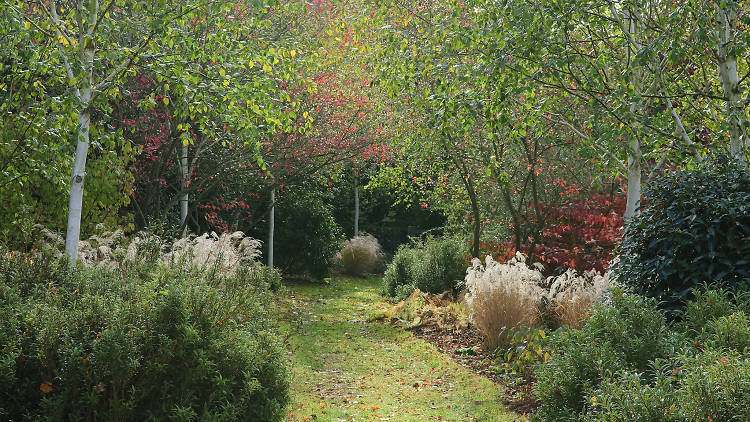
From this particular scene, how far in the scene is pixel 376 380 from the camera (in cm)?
715

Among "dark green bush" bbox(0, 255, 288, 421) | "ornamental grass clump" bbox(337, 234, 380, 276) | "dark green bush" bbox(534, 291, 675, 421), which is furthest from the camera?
"ornamental grass clump" bbox(337, 234, 380, 276)

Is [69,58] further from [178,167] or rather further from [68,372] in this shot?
[178,167]

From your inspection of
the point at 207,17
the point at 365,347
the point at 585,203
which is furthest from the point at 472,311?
the point at 207,17

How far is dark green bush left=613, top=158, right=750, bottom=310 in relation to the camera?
15.7 feet

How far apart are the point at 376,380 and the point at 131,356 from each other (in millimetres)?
3815

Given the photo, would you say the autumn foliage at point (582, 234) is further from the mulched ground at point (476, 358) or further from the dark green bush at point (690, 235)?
the dark green bush at point (690, 235)

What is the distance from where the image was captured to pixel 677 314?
4.75 m

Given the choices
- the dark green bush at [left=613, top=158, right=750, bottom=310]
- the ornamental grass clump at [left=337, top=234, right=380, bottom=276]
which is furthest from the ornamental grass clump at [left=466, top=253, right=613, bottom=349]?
the ornamental grass clump at [left=337, top=234, right=380, bottom=276]

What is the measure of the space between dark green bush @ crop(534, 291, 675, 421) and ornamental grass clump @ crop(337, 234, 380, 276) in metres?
13.8

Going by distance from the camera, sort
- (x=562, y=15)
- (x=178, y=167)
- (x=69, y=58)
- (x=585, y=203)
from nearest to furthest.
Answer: (x=69, y=58), (x=562, y=15), (x=585, y=203), (x=178, y=167)

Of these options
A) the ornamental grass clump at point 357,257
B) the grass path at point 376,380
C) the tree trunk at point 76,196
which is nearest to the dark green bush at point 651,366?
the grass path at point 376,380

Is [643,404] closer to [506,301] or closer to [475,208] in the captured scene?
[506,301]

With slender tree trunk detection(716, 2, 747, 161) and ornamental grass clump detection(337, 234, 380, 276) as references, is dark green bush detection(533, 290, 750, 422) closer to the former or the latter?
slender tree trunk detection(716, 2, 747, 161)

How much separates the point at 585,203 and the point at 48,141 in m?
7.47
